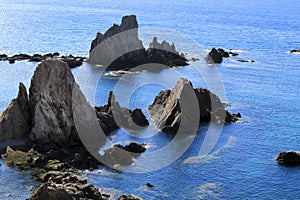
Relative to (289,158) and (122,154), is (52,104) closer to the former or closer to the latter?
(122,154)

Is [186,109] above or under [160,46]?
above

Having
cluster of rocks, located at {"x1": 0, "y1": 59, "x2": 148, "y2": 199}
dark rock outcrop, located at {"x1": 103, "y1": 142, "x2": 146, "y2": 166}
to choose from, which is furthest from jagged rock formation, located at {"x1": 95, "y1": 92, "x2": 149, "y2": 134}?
dark rock outcrop, located at {"x1": 103, "y1": 142, "x2": 146, "y2": 166}

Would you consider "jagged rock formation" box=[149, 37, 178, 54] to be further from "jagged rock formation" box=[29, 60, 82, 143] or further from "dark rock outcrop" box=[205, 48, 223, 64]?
"jagged rock formation" box=[29, 60, 82, 143]

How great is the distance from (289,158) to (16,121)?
45325 mm

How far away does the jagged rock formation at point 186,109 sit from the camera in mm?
94438

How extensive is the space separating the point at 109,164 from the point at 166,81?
63601mm

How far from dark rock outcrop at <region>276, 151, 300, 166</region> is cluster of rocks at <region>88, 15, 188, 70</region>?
82.0 m

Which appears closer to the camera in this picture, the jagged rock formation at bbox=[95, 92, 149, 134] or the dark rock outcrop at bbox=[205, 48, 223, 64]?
the jagged rock formation at bbox=[95, 92, 149, 134]

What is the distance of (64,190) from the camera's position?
5547cm

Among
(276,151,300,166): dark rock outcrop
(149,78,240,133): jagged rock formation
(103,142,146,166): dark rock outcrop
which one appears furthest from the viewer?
(149,78,240,133): jagged rock formation

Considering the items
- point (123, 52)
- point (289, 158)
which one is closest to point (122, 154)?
point (289, 158)

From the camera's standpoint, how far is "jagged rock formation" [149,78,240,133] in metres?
94.4

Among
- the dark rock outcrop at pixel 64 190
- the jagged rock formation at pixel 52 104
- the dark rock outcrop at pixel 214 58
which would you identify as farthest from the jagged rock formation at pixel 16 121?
the dark rock outcrop at pixel 214 58

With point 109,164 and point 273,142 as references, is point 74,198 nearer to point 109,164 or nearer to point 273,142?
point 109,164
